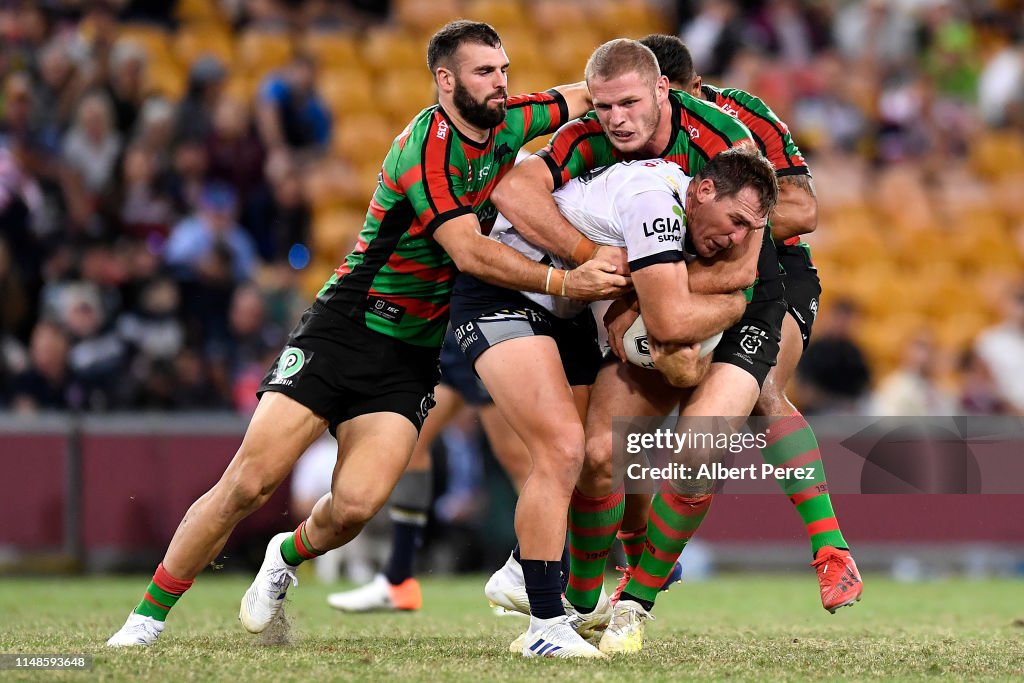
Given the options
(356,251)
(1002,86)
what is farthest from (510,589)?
(1002,86)

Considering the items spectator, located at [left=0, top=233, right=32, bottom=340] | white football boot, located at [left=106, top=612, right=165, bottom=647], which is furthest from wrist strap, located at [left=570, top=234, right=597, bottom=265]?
spectator, located at [left=0, top=233, right=32, bottom=340]

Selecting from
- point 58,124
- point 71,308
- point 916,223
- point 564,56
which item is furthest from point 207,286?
point 916,223

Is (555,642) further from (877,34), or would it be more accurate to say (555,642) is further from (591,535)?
(877,34)

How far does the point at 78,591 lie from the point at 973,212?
11.1 meters

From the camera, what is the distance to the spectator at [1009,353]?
1369 cm

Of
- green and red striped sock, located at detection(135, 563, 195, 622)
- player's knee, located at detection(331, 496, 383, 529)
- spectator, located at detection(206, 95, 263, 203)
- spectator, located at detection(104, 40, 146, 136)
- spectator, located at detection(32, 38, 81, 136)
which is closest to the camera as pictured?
green and red striped sock, located at detection(135, 563, 195, 622)

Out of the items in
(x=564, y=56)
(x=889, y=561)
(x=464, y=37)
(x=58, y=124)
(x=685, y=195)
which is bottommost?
(x=889, y=561)

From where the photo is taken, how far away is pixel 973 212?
1658 centimetres

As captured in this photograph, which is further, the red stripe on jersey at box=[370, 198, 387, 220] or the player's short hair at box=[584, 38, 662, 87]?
the red stripe on jersey at box=[370, 198, 387, 220]

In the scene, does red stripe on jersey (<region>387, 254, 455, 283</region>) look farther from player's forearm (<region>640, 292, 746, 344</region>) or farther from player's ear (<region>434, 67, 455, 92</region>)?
player's forearm (<region>640, 292, 746, 344</region>)

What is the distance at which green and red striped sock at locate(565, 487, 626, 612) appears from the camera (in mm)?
6637

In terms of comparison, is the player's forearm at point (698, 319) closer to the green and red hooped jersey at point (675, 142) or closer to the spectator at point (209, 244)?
the green and red hooped jersey at point (675, 142)

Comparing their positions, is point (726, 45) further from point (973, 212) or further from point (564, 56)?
point (973, 212)

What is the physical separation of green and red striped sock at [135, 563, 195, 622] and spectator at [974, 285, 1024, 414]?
9.43 meters
